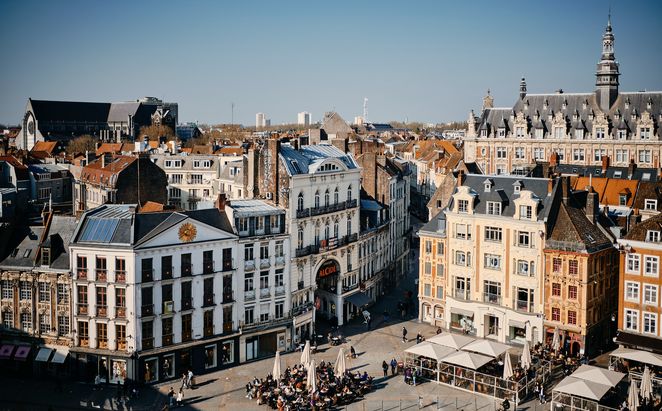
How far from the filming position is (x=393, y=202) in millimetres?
84688

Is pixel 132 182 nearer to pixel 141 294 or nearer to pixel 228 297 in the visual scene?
pixel 228 297

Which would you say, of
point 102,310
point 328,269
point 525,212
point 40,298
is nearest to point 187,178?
point 328,269

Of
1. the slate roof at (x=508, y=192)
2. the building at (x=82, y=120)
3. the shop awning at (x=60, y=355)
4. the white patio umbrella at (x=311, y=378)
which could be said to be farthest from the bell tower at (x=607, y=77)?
the building at (x=82, y=120)

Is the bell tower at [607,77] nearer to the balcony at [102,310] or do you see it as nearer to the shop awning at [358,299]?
the shop awning at [358,299]

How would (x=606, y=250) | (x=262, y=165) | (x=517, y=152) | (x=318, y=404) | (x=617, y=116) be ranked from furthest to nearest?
(x=517, y=152)
(x=617, y=116)
(x=262, y=165)
(x=606, y=250)
(x=318, y=404)

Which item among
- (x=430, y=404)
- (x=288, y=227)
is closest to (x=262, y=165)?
(x=288, y=227)

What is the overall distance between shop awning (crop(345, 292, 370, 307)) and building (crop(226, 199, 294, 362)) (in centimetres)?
824

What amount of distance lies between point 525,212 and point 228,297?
86.3 ft

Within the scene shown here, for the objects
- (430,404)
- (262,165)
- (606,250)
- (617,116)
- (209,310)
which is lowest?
(430,404)

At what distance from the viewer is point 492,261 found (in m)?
63.0

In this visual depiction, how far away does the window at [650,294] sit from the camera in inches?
2148

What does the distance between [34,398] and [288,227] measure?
79.1ft

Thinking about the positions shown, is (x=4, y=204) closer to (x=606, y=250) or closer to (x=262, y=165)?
(x=262, y=165)

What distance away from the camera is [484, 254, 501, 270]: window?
62.6 m
